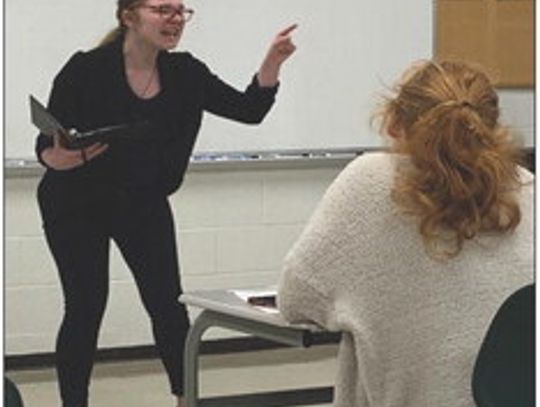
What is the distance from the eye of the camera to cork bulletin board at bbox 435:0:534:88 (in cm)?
470

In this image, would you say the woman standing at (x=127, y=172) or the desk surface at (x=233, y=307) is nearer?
the desk surface at (x=233, y=307)

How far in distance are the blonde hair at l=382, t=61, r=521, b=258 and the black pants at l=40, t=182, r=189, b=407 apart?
4.48 feet

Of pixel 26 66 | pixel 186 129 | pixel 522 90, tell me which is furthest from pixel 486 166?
pixel 522 90

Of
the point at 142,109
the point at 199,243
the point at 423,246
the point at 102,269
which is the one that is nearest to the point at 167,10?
the point at 142,109

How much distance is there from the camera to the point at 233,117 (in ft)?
11.6

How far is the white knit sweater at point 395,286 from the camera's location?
201 cm

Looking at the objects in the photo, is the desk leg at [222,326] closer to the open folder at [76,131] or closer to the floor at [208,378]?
the open folder at [76,131]

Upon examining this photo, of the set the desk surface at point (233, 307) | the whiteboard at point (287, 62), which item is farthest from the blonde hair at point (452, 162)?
the whiteboard at point (287, 62)

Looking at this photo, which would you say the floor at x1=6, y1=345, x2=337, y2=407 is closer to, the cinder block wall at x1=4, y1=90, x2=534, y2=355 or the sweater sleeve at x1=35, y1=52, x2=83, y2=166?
the cinder block wall at x1=4, y1=90, x2=534, y2=355

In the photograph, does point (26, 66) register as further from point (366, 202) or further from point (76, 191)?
point (366, 202)

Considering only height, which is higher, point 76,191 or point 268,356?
point 76,191

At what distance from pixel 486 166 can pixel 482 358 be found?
353 mm

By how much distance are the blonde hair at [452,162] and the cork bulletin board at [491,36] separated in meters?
2.68

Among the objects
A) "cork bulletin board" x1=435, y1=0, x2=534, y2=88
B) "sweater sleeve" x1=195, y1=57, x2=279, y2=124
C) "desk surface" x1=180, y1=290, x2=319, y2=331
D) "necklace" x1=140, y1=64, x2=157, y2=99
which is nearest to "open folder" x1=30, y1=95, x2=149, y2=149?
"necklace" x1=140, y1=64, x2=157, y2=99
